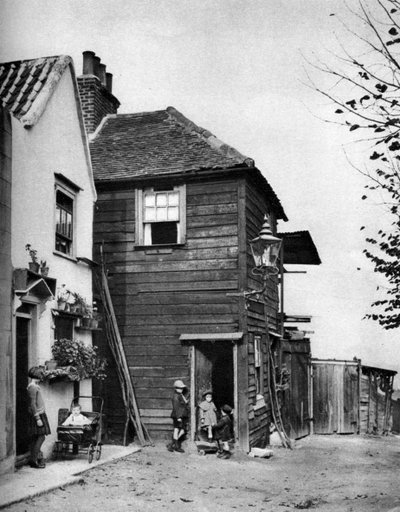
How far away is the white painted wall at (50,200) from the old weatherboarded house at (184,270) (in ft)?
6.40

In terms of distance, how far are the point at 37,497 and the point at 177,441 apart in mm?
6020

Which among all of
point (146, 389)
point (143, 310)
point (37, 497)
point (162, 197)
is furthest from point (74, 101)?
point (37, 497)

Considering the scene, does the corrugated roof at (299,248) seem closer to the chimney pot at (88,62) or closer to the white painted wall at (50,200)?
the white painted wall at (50,200)

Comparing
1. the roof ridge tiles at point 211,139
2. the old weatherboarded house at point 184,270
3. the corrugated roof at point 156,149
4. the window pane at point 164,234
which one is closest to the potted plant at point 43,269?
the old weatherboarded house at point 184,270

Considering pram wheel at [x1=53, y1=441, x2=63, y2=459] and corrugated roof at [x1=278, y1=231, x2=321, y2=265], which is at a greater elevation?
corrugated roof at [x1=278, y1=231, x2=321, y2=265]

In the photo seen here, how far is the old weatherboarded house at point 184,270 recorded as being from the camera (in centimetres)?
1538

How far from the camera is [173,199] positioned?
634 inches

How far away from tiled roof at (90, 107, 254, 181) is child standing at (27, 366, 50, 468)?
6.84 metres

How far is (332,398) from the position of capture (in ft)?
68.0

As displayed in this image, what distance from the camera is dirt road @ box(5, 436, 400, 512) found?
30.4 ft

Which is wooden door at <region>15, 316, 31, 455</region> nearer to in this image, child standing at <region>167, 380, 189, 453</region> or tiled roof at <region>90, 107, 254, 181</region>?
Answer: child standing at <region>167, 380, 189, 453</region>

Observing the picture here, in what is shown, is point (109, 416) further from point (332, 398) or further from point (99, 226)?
point (332, 398)

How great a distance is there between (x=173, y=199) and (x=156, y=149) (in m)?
1.79

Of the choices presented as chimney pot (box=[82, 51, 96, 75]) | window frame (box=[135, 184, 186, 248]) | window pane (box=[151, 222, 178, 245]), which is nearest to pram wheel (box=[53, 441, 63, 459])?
window frame (box=[135, 184, 186, 248])
